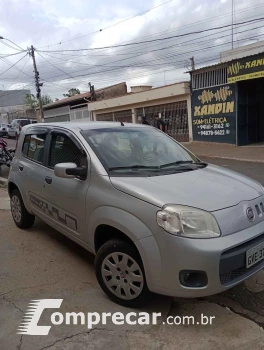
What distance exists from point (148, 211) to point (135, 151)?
105 cm

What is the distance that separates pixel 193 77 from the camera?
16953 millimetres

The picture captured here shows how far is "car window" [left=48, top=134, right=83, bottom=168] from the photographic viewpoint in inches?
135

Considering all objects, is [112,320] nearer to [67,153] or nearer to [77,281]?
[77,281]

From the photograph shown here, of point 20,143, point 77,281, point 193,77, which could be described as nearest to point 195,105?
point 193,77

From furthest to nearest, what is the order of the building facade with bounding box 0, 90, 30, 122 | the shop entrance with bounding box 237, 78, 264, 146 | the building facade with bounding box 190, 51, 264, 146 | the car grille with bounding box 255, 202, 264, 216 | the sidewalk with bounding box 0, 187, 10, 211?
1. the building facade with bounding box 0, 90, 30, 122
2. the shop entrance with bounding box 237, 78, 264, 146
3. the building facade with bounding box 190, 51, 264, 146
4. the sidewalk with bounding box 0, 187, 10, 211
5. the car grille with bounding box 255, 202, 264, 216

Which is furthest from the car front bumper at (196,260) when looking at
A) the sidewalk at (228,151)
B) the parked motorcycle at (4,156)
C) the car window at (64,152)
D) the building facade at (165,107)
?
the building facade at (165,107)

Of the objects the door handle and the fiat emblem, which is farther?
the door handle

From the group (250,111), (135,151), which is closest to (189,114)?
(250,111)

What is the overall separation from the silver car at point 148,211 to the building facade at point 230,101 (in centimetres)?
1227

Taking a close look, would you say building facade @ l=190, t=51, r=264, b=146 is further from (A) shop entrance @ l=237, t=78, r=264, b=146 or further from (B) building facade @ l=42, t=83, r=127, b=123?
(B) building facade @ l=42, t=83, r=127, b=123

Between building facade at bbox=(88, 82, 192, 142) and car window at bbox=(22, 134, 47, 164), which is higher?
building facade at bbox=(88, 82, 192, 142)

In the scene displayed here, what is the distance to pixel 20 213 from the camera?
4898 mm

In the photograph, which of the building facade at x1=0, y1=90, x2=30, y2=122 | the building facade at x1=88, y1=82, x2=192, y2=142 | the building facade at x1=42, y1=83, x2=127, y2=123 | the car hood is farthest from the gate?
the building facade at x1=0, y1=90, x2=30, y2=122

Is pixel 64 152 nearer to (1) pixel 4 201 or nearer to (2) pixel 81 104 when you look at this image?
(1) pixel 4 201
